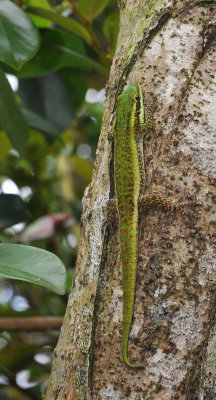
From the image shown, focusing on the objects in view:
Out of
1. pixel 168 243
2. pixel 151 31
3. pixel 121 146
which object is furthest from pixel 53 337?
pixel 151 31

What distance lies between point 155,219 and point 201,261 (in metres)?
0.19

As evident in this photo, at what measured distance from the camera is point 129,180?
168 cm

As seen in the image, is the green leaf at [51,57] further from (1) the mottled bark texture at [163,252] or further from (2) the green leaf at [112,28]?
(1) the mottled bark texture at [163,252]

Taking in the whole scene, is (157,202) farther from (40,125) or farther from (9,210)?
(40,125)

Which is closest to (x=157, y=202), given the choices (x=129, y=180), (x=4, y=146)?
(x=129, y=180)

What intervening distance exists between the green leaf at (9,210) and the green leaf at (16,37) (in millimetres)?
688

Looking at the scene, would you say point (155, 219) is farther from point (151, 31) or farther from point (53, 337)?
point (53, 337)

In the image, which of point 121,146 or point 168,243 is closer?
point 168,243

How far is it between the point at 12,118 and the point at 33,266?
96cm

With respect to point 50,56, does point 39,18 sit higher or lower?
higher

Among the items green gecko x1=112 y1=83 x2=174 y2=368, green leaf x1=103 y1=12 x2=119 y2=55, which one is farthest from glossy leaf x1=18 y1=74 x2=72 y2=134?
green gecko x1=112 y1=83 x2=174 y2=368

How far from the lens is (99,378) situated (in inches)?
51.9

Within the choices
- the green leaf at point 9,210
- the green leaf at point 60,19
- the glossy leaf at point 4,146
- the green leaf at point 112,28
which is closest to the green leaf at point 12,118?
the green leaf at point 9,210

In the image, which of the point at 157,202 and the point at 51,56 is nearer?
the point at 157,202
